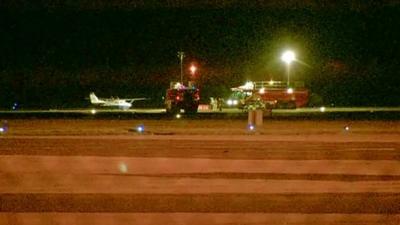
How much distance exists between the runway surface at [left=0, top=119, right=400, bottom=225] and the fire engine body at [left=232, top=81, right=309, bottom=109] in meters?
24.6

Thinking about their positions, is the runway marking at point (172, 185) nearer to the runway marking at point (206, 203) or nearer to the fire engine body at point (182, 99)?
the runway marking at point (206, 203)

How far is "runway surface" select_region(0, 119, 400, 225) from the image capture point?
1055 centimetres

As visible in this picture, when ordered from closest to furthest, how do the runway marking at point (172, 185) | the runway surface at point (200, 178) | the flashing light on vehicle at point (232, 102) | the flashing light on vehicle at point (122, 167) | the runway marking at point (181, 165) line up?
1. the runway surface at point (200, 178)
2. the runway marking at point (172, 185)
3. the runway marking at point (181, 165)
4. the flashing light on vehicle at point (122, 167)
5. the flashing light on vehicle at point (232, 102)

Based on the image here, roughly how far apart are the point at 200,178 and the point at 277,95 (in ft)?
134

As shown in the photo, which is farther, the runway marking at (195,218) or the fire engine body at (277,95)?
the fire engine body at (277,95)

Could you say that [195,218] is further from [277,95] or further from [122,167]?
[277,95]

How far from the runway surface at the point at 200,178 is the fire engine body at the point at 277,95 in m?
24.6

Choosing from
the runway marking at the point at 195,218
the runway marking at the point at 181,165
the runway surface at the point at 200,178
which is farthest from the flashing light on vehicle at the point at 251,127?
the runway marking at the point at 195,218

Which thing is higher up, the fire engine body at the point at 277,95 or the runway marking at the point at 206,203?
the fire engine body at the point at 277,95

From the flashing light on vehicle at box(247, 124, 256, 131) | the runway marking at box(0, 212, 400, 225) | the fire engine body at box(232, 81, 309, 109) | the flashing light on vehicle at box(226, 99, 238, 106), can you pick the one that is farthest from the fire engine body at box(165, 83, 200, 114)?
the runway marking at box(0, 212, 400, 225)

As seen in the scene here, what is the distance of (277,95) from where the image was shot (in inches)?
2178

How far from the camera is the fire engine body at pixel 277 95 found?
54.0m

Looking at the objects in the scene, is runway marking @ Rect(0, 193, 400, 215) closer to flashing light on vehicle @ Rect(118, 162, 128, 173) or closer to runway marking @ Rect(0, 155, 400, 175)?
runway marking @ Rect(0, 155, 400, 175)

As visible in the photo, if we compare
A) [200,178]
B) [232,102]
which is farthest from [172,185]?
[232,102]
